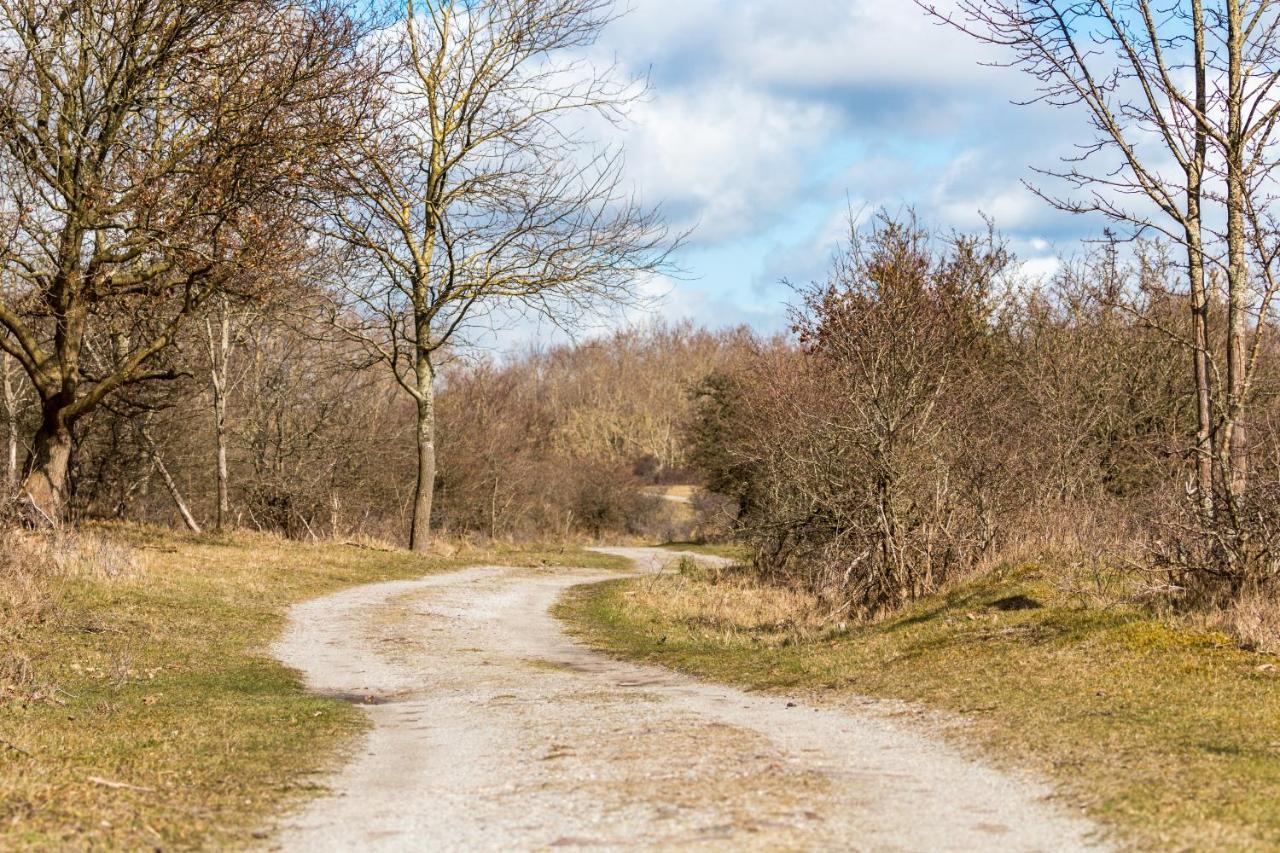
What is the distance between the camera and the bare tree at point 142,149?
60.4 ft

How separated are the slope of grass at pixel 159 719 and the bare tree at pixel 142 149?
15.1ft

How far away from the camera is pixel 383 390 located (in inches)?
1727

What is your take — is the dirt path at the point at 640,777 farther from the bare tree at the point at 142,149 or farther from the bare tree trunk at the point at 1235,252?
the bare tree at the point at 142,149

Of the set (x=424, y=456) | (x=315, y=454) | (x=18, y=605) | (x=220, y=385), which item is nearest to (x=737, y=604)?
(x=18, y=605)

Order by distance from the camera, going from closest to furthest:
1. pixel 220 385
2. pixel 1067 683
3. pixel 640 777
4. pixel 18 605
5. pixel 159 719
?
pixel 640 777 < pixel 159 719 < pixel 1067 683 < pixel 18 605 < pixel 220 385

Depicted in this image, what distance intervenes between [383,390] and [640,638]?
2975 centimetres

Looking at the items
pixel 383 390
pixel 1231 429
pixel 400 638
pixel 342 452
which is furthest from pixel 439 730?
pixel 383 390

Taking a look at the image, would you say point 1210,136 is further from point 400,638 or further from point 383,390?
point 383,390

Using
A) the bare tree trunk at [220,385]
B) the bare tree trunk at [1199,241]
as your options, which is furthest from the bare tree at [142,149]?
the bare tree trunk at [1199,241]

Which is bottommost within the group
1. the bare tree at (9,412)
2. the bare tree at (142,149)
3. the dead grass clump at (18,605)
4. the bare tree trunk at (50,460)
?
the dead grass clump at (18,605)

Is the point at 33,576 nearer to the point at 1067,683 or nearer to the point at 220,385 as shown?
the point at 1067,683

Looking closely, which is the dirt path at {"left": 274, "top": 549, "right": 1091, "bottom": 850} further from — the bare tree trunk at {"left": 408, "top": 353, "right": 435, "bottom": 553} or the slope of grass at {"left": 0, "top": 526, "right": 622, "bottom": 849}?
the bare tree trunk at {"left": 408, "top": 353, "right": 435, "bottom": 553}

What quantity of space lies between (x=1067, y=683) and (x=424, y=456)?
22201 mm

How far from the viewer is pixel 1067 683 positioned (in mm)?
9828
